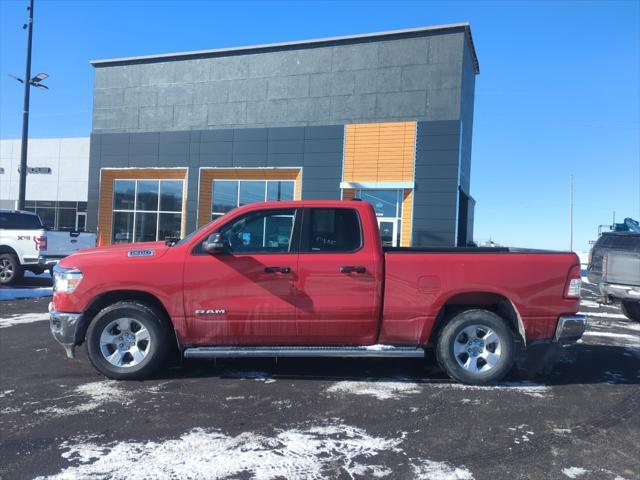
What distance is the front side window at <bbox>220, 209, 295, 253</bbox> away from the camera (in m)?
5.21

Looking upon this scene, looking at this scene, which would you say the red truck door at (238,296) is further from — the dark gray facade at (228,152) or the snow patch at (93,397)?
the dark gray facade at (228,152)

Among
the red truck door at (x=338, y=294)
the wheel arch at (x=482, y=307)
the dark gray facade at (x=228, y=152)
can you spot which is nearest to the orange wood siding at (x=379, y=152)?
the dark gray facade at (x=228, y=152)

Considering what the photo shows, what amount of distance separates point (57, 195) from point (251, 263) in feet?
104

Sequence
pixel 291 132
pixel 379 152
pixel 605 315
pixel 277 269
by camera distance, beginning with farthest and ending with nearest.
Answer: pixel 291 132 → pixel 379 152 → pixel 605 315 → pixel 277 269

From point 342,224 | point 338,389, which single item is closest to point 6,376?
point 338,389

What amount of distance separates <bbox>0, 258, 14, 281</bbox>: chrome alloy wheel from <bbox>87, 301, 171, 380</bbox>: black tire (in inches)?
375

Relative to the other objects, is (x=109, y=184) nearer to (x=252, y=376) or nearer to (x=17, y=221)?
(x=17, y=221)

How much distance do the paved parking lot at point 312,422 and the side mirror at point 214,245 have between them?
57.2 inches

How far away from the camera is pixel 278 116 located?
21.1 metres

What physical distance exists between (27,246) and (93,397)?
9.57m

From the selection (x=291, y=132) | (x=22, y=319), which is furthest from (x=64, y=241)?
(x=291, y=132)

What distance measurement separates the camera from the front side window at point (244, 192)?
2136 centimetres

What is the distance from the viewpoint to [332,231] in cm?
532

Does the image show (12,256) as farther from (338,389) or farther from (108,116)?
(108,116)
